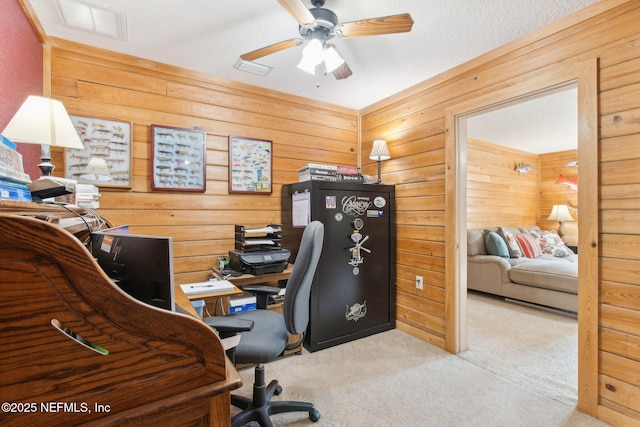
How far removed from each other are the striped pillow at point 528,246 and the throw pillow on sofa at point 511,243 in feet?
0.36

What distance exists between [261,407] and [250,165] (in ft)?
6.36

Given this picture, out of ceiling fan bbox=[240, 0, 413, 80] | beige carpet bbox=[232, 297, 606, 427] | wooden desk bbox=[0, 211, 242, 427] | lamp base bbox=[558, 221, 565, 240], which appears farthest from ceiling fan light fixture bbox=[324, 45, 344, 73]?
lamp base bbox=[558, 221, 565, 240]

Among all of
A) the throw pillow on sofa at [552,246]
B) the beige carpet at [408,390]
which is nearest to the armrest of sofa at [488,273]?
the throw pillow on sofa at [552,246]

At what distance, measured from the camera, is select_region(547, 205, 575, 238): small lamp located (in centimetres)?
540

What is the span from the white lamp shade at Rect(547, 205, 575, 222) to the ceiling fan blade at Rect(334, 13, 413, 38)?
5.64 metres

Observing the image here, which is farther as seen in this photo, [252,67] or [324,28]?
[252,67]

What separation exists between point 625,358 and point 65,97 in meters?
3.90

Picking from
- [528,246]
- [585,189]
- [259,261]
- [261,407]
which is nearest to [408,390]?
[261,407]

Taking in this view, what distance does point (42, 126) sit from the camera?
54.1 inches

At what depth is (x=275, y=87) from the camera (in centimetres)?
283

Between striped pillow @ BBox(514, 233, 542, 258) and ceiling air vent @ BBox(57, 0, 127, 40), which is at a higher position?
ceiling air vent @ BBox(57, 0, 127, 40)

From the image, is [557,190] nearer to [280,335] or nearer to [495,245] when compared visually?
[495,245]

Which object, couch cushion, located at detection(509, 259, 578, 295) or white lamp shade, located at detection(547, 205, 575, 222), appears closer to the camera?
couch cushion, located at detection(509, 259, 578, 295)

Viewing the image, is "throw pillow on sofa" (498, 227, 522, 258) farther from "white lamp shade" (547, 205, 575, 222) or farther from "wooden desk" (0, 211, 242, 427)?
"wooden desk" (0, 211, 242, 427)
